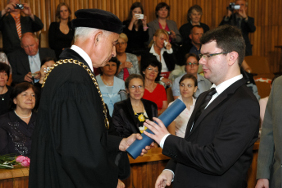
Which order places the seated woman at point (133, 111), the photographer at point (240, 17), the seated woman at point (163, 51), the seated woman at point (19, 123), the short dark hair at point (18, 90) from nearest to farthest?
the seated woman at point (19, 123), the short dark hair at point (18, 90), the seated woman at point (133, 111), the seated woman at point (163, 51), the photographer at point (240, 17)

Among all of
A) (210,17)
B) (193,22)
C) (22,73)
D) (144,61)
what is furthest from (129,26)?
(210,17)

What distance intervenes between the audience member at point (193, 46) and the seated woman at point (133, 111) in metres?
2.15

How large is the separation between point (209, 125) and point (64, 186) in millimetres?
818

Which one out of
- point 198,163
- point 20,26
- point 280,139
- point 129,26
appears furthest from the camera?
point 129,26

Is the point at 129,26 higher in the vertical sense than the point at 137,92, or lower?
higher

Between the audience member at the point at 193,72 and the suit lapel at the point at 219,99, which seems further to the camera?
the audience member at the point at 193,72

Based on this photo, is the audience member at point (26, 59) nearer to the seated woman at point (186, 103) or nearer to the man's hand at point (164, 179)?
the seated woman at point (186, 103)

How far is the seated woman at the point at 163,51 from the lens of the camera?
5867 mm

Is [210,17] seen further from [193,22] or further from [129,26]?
[129,26]

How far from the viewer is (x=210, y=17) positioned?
26.0 feet

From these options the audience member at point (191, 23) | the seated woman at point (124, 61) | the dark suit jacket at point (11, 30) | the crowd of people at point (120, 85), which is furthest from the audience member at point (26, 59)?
the audience member at point (191, 23)

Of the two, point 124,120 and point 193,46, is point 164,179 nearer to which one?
point 124,120

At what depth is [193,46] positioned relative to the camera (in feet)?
21.0

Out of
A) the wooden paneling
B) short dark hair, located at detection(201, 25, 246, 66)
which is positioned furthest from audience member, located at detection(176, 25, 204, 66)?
short dark hair, located at detection(201, 25, 246, 66)
